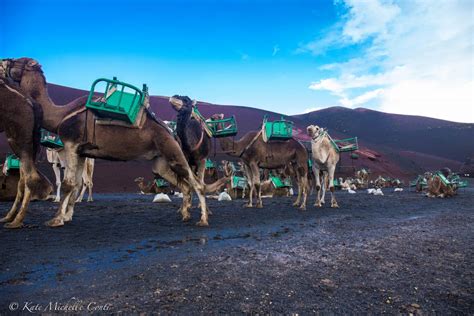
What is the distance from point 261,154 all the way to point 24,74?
7186mm

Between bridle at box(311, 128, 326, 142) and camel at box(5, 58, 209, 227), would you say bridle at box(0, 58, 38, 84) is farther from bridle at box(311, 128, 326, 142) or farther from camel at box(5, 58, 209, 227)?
bridle at box(311, 128, 326, 142)

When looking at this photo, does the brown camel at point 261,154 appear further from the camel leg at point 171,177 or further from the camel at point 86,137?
the camel at point 86,137

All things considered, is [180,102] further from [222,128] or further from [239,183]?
[239,183]

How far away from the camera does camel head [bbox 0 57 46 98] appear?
18.4 feet

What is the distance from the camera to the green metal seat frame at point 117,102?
5.26m

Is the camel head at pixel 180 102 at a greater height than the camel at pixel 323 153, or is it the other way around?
the camel head at pixel 180 102

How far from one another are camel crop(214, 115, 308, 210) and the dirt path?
16.3 ft

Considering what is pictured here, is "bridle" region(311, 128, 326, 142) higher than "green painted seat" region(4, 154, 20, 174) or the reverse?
higher

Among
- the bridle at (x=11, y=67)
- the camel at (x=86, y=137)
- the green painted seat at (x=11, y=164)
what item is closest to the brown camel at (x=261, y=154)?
the camel at (x=86, y=137)

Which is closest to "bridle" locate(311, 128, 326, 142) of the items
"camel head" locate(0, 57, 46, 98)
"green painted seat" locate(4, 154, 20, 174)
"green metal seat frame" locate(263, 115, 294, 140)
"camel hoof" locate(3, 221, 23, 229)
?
"green metal seat frame" locate(263, 115, 294, 140)

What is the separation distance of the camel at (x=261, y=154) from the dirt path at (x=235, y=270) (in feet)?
16.3

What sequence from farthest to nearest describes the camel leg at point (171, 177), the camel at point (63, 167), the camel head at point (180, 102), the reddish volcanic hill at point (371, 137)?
the reddish volcanic hill at point (371, 137), the camel at point (63, 167), the camel head at point (180, 102), the camel leg at point (171, 177)

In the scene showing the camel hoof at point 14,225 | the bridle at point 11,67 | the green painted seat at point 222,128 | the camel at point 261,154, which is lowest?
the camel hoof at point 14,225

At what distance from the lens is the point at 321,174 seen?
1248 cm
